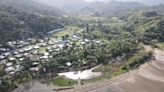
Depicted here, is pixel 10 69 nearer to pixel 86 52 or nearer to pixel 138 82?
pixel 86 52

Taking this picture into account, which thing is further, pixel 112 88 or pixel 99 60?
pixel 99 60

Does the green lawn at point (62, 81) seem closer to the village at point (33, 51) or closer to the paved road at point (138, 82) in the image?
the paved road at point (138, 82)

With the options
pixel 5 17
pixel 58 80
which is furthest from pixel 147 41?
pixel 5 17

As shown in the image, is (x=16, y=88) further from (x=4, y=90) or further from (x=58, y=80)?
(x=58, y=80)

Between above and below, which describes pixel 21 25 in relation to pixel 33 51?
above

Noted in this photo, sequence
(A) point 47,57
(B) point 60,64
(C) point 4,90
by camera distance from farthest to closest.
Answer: (A) point 47,57 → (B) point 60,64 → (C) point 4,90

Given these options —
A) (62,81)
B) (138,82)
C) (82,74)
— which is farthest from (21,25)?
(138,82)
